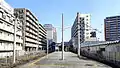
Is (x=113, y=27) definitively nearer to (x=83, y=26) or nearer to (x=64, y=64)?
(x=83, y=26)

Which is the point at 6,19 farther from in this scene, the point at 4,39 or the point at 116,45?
the point at 116,45

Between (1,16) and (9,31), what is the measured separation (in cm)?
712

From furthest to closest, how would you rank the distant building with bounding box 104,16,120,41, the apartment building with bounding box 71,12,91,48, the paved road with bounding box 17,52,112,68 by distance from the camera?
1. the distant building with bounding box 104,16,120,41
2. the apartment building with bounding box 71,12,91,48
3. the paved road with bounding box 17,52,112,68

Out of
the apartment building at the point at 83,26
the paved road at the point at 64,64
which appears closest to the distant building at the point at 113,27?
the apartment building at the point at 83,26

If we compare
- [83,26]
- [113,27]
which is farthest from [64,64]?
[113,27]

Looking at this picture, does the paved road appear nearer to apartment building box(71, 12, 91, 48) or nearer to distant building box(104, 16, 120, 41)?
apartment building box(71, 12, 91, 48)

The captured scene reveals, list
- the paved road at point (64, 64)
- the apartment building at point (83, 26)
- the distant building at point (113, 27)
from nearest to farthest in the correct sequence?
the paved road at point (64, 64), the apartment building at point (83, 26), the distant building at point (113, 27)

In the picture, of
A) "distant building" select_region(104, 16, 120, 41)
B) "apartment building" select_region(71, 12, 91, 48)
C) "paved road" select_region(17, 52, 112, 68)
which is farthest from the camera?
"distant building" select_region(104, 16, 120, 41)

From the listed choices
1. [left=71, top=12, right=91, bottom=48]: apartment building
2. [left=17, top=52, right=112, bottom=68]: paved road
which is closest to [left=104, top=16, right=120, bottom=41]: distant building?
[left=71, top=12, right=91, bottom=48]: apartment building

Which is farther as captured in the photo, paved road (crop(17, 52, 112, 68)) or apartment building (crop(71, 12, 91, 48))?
apartment building (crop(71, 12, 91, 48))

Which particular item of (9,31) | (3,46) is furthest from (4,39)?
(9,31)

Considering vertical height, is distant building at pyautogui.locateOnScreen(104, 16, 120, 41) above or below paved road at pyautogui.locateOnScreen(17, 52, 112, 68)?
above

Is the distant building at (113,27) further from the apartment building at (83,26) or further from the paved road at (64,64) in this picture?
the paved road at (64,64)

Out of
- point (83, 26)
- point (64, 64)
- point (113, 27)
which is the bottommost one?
point (64, 64)
